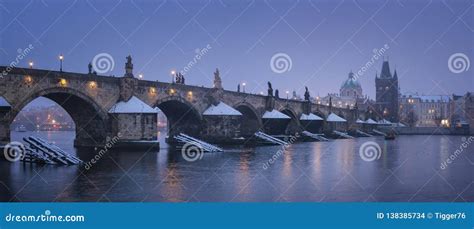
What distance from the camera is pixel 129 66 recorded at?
41469 millimetres

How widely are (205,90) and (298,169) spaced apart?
2667 centimetres

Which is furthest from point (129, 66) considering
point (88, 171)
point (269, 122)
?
point (269, 122)

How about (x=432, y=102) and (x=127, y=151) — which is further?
(x=432, y=102)

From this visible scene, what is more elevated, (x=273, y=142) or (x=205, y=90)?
(x=205, y=90)

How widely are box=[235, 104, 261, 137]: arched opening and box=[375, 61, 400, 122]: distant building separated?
90.0m

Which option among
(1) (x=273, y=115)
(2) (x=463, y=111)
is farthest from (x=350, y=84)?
(1) (x=273, y=115)

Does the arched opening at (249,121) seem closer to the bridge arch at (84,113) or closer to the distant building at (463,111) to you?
the bridge arch at (84,113)

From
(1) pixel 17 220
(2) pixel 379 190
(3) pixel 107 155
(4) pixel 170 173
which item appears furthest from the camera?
(3) pixel 107 155

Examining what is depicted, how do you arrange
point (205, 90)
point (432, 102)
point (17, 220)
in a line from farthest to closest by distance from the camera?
1. point (432, 102)
2. point (205, 90)
3. point (17, 220)

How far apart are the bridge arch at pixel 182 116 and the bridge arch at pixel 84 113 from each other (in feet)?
30.0

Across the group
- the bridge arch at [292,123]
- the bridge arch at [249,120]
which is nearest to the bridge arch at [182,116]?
the bridge arch at [249,120]

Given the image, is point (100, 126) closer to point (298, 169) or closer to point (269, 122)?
point (298, 169)

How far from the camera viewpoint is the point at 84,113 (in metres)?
41.2

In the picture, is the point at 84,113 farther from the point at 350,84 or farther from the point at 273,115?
the point at 350,84
